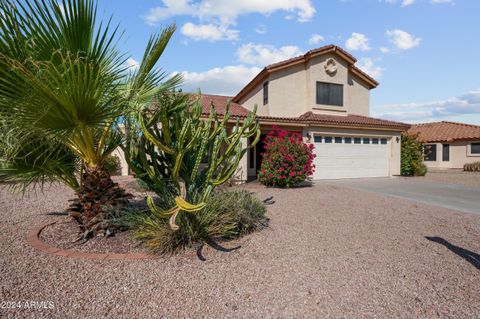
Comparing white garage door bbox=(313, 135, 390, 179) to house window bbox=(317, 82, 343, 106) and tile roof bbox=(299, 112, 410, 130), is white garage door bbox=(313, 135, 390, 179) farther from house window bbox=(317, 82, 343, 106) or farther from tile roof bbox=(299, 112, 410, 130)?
house window bbox=(317, 82, 343, 106)

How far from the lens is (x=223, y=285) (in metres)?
3.32

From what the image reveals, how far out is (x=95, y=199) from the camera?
4.58 m

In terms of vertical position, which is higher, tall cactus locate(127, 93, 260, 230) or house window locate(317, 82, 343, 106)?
house window locate(317, 82, 343, 106)

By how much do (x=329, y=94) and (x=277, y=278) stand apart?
50.0ft

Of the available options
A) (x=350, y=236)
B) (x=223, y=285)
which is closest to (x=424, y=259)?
(x=350, y=236)

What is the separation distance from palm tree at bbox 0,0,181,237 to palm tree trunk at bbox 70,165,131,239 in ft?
0.05

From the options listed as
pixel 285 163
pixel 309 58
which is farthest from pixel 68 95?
pixel 309 58

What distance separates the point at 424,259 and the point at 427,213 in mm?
3602

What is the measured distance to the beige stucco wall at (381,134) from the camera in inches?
565

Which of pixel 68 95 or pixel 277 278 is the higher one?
pixel 68 95

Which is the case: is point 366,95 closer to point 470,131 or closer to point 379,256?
point 470,131

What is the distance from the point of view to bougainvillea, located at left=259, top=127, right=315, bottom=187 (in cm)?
1092

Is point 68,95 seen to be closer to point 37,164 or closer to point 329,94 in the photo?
point 37,164

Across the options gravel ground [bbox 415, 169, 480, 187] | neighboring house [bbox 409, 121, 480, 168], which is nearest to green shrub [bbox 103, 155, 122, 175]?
gravel ground [bbox 415, 169, 480, 187]
